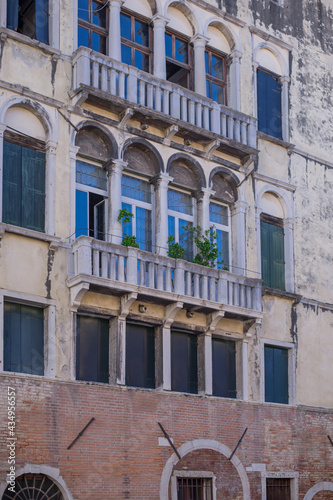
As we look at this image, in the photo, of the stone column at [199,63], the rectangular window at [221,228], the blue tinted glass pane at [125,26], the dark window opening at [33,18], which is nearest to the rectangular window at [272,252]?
the rectangular window at [221,228]

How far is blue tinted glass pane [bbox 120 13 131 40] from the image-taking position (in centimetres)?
2084

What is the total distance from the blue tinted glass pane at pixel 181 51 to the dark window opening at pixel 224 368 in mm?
6717

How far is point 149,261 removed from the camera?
61.5ft

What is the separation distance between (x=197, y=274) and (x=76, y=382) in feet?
12.1

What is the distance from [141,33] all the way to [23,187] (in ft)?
17.7

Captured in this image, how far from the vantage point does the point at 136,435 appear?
59.7ft

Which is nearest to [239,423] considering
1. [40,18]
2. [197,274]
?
[197,274]

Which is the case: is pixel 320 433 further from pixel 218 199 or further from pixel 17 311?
pixel 17 311

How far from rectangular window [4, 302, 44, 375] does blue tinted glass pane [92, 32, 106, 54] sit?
618 centimetres

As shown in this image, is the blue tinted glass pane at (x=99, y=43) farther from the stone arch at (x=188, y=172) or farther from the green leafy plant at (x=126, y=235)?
the green leafy plant at (x=126, y=235)

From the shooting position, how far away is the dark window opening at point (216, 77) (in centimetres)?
2245

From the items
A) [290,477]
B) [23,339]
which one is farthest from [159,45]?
[290,477]

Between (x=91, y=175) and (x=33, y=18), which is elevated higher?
(x=33, y=18)

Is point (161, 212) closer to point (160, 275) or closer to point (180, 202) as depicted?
point (180, 202)
